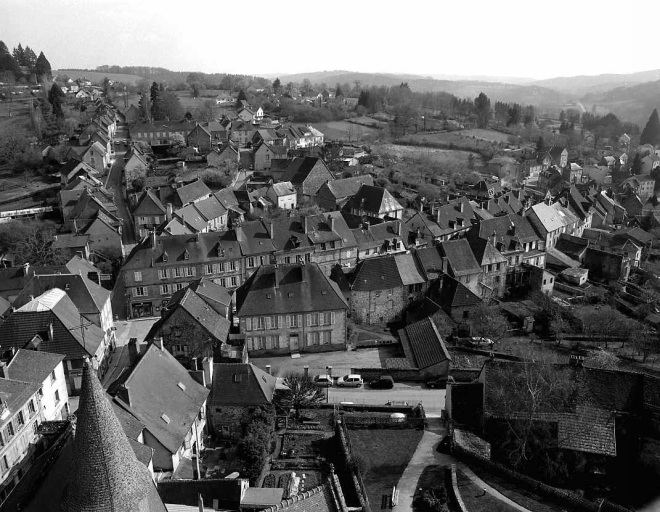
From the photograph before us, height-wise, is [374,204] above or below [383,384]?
above

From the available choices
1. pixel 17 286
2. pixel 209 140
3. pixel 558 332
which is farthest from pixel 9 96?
pixel 558 332

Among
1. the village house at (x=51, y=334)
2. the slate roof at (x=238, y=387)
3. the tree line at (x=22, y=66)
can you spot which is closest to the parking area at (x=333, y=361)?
the slate roof at (x=238, y=387)

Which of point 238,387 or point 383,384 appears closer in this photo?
point 238,387

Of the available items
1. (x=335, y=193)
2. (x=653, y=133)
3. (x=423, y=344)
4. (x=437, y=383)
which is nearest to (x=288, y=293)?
(x=423, y=344)

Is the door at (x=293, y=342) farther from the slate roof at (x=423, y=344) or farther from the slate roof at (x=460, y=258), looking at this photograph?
the slate roof at (x=460, y=258)

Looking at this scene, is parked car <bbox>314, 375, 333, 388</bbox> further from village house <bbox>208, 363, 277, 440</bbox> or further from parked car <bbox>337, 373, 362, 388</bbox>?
village house <bbox>208, 363, 277, 440</bbox>

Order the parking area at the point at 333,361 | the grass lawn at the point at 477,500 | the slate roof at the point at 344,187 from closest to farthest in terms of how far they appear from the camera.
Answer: the grass lawn at the point at 477,500 < the parking area at the point at 333,361 < the slate roof at the point at 344,187

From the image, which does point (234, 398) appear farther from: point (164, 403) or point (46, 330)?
point (46, 330)

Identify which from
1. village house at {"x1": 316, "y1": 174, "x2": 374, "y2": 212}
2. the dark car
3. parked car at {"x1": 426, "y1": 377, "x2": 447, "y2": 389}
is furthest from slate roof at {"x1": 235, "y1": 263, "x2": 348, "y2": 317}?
village house at {"x1": 316, "y1": 174, "x2": 374, "y2": 212}

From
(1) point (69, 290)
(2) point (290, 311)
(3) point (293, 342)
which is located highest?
(1) point (69, 290)
